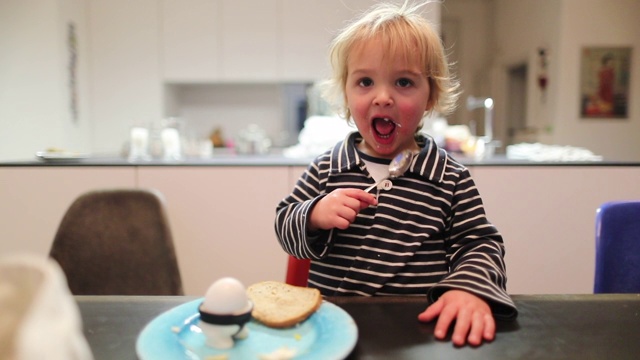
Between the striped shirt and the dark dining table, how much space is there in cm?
16

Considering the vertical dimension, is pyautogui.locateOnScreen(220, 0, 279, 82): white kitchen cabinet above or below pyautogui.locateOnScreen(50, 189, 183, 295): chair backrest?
above

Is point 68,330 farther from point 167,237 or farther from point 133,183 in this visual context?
point 133,183

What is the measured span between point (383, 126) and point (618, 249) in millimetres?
648

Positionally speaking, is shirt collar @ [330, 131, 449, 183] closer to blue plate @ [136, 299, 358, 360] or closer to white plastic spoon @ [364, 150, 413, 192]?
white plastic spoon @ [364, 150, 413, 192]

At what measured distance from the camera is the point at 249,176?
2.04m

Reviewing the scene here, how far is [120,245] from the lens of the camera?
3.74ft

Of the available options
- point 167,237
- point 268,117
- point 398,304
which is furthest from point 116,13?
point 398,304

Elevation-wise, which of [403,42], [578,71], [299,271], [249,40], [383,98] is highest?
[249,40]

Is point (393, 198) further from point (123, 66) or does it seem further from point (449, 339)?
point (123, 66)

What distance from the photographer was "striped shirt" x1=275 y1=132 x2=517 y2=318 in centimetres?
82

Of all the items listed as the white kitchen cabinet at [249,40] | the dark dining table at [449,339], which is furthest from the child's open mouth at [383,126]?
the white kitchen cabinet at [249,40]

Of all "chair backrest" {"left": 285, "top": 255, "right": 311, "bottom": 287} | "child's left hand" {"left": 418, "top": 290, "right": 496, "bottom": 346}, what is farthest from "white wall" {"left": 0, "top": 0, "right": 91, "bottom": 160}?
"child's left hand" {"left": 418, "top": 290, "right": 496, "bottom": 346}

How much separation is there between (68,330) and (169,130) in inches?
93.3

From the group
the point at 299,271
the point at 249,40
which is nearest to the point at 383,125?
the point at 299,271
